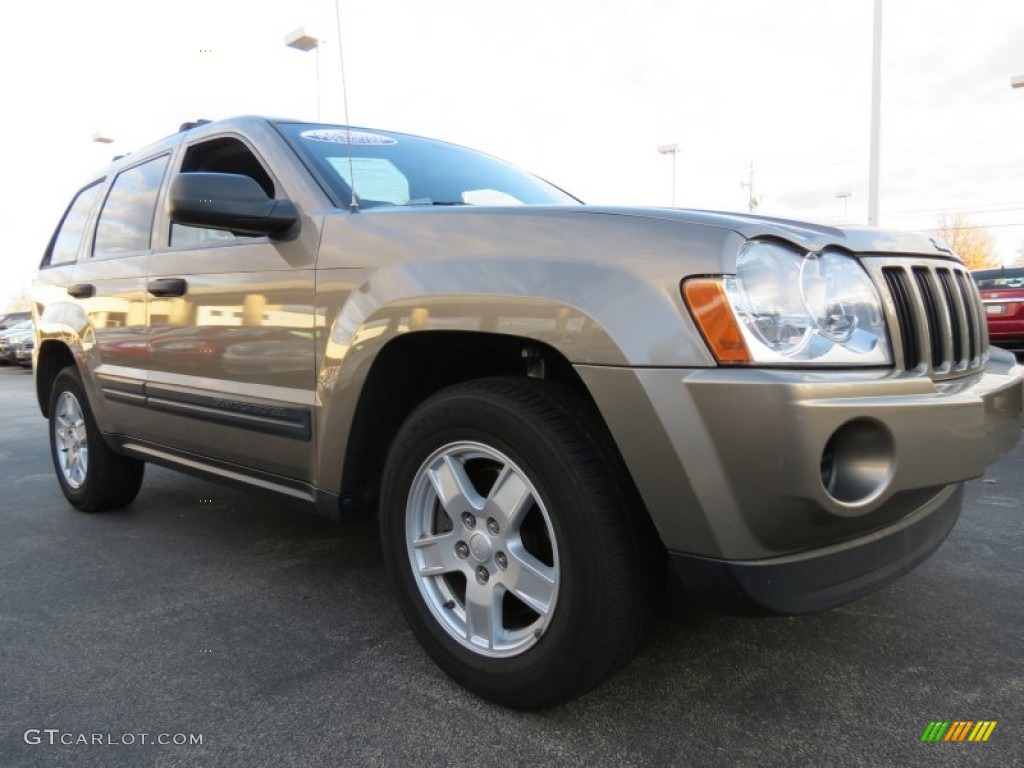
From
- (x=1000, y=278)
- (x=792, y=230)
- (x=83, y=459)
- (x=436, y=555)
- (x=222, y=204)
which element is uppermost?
(x=222, y=204)

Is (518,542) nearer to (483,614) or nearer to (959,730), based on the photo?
(483,614)

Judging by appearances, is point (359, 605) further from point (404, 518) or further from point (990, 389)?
point (990, 389)

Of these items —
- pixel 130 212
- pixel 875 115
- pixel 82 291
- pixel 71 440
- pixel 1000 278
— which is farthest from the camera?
pixel 875 115

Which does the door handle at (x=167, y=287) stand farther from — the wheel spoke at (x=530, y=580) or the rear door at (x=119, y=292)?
the wheel spoke at (x=530, y=580)

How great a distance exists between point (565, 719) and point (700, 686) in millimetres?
412

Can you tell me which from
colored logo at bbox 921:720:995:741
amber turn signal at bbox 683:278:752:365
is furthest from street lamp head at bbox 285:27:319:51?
colored logo at bbox 921:720:995:741

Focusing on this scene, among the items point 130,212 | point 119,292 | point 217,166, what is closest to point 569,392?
point 217,166

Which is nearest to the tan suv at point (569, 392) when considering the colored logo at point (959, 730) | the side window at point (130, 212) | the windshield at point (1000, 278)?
the colored logo at point (959, 730)

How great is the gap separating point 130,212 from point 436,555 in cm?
261

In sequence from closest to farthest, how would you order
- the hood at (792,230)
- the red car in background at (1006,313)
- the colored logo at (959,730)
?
the hood at (792,230) → the colored logo at (959,730) → the red car in background at (1006,313)

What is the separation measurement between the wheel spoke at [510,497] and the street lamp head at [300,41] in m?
2.21

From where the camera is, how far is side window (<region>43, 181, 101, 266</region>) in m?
4.23

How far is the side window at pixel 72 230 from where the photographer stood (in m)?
4.23

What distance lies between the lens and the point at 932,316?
2.01 meters
